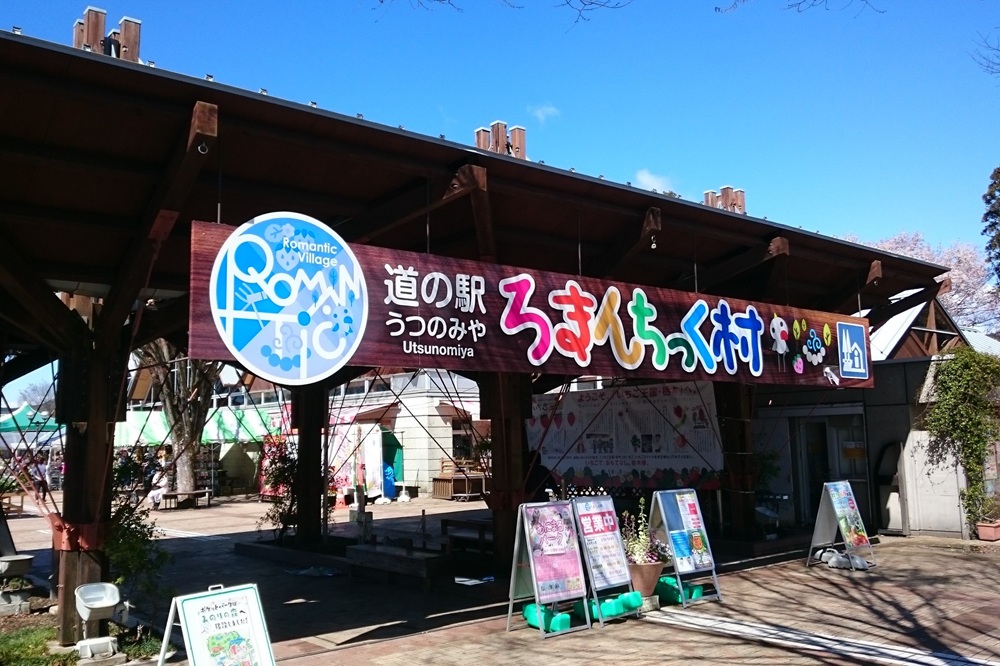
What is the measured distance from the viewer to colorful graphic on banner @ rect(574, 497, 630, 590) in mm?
8047

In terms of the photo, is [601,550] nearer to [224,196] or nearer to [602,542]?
[602,542]

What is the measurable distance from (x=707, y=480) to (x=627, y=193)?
561cm

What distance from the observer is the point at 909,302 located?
13953 mm

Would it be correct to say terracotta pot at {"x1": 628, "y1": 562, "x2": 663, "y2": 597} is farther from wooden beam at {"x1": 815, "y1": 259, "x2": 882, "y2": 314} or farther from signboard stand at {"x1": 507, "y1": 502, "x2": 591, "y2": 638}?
wooden beam at {"x1": 815, "y1": 259, "x2": 882, "y2": 314}

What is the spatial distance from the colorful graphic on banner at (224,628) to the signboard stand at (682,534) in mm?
4928

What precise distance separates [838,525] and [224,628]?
8.60 meters

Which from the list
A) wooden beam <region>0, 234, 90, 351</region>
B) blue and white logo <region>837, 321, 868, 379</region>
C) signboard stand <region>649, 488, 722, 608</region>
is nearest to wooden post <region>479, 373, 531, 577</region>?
signboard stand <region>649, 488, 722, 608</region>

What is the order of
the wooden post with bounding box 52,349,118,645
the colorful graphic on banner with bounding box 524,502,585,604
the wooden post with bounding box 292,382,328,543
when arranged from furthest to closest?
the wooden post with bounding box 292,382,328,543
the colorful graphic on banner with bounding box 524,502,585,604
the wooden post with bounding box 52,349,118,645

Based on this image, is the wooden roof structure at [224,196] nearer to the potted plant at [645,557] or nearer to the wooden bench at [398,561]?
the potted plant at [645,557]

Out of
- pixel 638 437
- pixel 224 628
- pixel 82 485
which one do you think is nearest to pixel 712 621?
pixel 224 628

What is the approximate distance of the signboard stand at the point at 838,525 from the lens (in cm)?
1065

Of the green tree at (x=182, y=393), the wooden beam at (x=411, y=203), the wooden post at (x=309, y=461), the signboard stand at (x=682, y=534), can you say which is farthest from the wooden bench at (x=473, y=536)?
the green tree at (x=182, y=393)

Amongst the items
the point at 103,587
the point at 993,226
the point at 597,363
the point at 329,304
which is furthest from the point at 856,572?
the point at 993,226

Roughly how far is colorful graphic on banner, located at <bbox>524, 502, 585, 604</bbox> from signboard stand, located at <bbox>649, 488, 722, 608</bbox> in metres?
1.31
